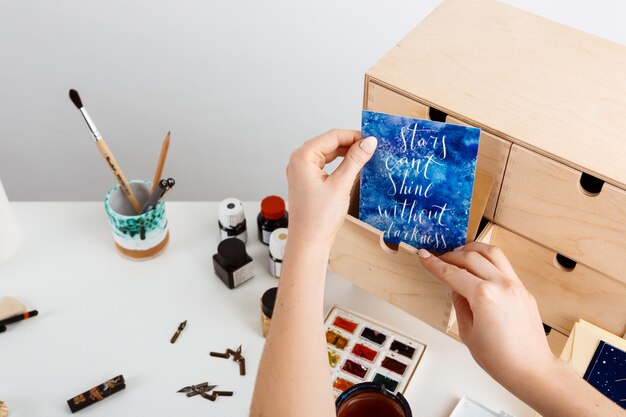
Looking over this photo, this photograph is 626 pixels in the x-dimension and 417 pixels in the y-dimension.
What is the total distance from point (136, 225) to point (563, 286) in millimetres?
651

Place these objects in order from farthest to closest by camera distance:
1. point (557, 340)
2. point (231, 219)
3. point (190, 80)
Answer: point (190, 80) < point (231, 219) < point (557, 340)

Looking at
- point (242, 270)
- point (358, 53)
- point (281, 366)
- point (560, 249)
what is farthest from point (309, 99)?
point (281, 366)

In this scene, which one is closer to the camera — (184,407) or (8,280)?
(184,407)

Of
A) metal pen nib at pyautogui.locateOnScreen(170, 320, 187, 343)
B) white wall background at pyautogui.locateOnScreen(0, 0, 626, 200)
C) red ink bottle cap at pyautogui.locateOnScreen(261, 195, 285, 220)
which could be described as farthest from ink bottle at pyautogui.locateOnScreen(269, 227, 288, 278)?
white wall background at pyautogui.locateOnScreen(0, 0, 626, 200)

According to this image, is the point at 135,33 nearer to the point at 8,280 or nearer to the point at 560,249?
the point at 8,280

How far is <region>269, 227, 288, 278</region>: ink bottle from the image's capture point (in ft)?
3.33

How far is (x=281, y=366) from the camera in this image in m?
0.68

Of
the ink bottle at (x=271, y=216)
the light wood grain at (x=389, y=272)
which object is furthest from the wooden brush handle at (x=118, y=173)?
the light wood grain at (x=389, y=272)

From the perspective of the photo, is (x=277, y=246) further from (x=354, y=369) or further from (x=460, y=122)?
(x=460, y=122)

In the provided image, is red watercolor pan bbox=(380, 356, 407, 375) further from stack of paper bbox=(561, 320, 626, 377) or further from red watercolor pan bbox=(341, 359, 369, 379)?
stack of paper bbox=(561, 320, 626, 377)

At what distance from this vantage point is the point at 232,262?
3.37ft

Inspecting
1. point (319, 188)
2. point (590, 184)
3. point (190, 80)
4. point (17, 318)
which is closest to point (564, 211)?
point (590, 184)

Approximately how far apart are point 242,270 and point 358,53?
2.98ft

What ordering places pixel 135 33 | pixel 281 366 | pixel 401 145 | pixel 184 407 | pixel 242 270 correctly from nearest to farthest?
1. pixel 281 366
2. pixel 401 145
3. pixel 184 407
4. pixel 242 270
5. pixel 135 33
